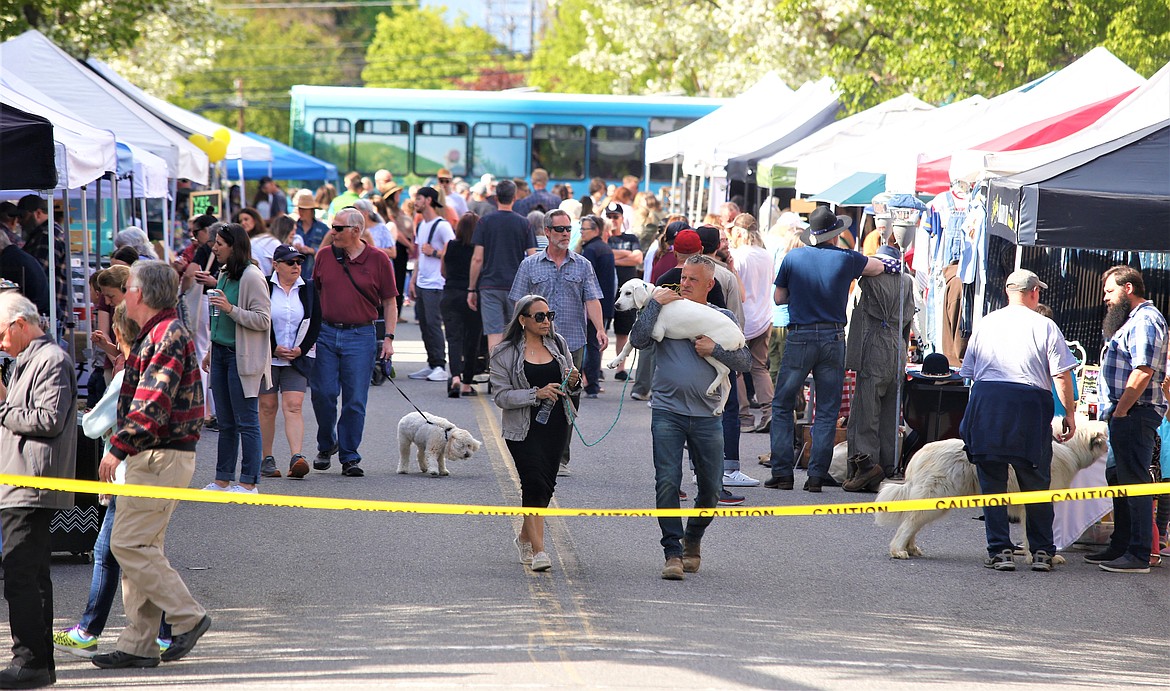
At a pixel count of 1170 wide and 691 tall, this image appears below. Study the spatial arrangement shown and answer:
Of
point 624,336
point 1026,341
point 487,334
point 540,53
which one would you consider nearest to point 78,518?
point 1026,341

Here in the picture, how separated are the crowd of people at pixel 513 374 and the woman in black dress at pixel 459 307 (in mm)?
137

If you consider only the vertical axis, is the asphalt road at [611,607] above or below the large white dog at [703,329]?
below

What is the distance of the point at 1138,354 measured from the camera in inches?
326

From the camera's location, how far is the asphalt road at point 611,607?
630 centimetres

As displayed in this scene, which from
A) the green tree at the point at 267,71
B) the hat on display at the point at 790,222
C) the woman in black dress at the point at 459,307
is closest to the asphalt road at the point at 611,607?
the hat on display at the point at 790,222

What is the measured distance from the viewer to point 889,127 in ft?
60.5

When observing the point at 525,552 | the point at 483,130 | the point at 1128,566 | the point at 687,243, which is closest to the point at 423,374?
the point at 687,243

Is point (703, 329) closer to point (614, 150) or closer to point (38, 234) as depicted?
point (38, 234)

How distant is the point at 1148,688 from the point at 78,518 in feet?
19.0

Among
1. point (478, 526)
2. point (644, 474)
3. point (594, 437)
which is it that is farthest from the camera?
point (594, 437)

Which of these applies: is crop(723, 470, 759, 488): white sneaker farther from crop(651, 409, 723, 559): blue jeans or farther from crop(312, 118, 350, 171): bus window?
crop(312, 118, 350, 171): bus window

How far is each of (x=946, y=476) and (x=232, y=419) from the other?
5.01 metres

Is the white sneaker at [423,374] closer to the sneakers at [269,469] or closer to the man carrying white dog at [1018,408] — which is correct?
the sneakers at [269,469]

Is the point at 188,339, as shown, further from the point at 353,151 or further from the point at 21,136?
the point at 353,151
